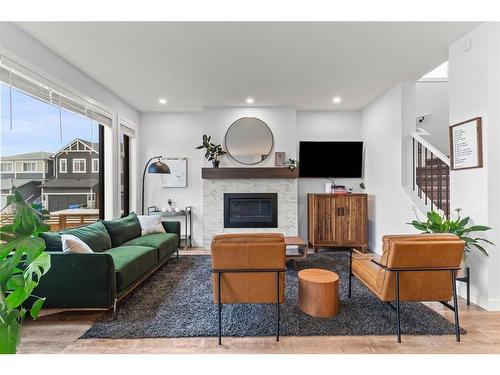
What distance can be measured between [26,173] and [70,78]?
1.36 m

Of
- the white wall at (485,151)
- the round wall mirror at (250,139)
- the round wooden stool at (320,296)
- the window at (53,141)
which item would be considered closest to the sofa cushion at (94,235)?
the window at (53,141)

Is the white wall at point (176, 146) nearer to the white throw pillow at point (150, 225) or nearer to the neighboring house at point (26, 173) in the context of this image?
the white throw pillow at point (150, 225)

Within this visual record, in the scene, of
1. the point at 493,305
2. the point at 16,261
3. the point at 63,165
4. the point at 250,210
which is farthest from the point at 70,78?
the point at 493,305

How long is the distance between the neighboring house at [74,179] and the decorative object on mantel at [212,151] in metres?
1.82

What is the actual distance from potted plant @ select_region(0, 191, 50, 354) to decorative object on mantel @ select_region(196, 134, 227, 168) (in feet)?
12.5

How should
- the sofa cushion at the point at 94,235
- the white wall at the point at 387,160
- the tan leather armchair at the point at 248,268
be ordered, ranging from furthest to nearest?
the white wall at the point at 387,160 → the sofa cushion at the point at 94,235 → the tan leather armchair at the point at 248,268

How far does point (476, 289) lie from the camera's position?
2.69 meters

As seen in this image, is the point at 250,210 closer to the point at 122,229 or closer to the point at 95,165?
the point at 122,229

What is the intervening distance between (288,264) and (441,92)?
4530 millimetres

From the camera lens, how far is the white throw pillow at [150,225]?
169 inches

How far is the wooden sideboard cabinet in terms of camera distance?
491cm
